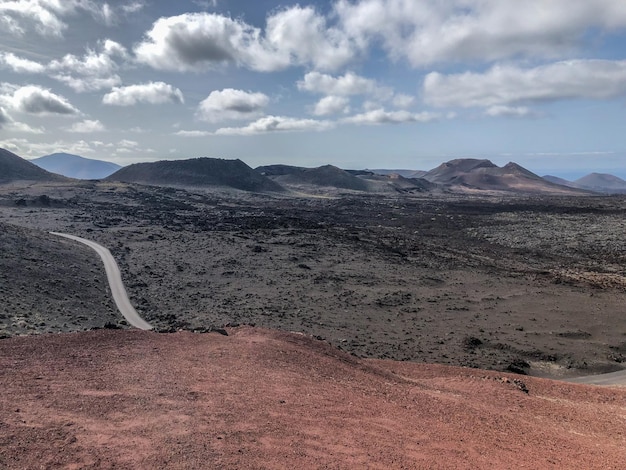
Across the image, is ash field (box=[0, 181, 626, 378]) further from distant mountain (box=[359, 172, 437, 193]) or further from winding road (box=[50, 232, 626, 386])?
distant mountain (box=[359, 172, 437, 193])

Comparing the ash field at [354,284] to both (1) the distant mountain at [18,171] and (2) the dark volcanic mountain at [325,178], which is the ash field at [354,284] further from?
(2) the dark volcanic mountain at [325,178]

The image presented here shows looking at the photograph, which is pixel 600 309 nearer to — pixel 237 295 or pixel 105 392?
pixel 237 295

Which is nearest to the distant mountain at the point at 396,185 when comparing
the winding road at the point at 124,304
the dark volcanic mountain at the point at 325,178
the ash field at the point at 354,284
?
the dark volcanic mountain at the point at 325,178

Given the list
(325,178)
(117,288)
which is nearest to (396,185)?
(325,178)

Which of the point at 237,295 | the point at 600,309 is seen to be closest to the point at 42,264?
the point at 237,295

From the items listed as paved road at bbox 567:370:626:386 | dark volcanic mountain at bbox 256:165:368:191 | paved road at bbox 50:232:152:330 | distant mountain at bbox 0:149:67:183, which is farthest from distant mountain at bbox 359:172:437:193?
paved road at bbox 567:370:626:386

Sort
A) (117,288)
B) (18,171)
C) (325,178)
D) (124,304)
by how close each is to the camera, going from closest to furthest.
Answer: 1. (124,304)
2. (117,288)
3. (18,171)
4. (325,178)

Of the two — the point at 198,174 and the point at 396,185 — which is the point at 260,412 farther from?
the point at 396,185
